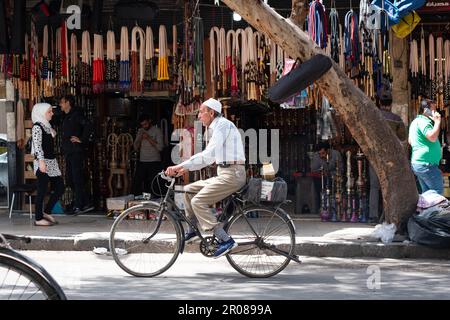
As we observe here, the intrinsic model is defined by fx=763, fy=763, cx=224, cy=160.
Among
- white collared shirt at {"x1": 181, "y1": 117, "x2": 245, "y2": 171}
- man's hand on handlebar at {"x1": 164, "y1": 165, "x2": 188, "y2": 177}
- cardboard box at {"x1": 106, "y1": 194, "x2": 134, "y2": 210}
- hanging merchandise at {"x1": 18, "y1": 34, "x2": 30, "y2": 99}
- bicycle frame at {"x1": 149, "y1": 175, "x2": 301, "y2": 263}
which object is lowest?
cardboard box at {"x1": 106, "y1": 194, "x2": 134, "y2": 210}

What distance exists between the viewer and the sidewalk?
963cm

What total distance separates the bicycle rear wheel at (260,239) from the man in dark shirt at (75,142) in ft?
17.9

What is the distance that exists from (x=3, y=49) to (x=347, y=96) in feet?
18.4

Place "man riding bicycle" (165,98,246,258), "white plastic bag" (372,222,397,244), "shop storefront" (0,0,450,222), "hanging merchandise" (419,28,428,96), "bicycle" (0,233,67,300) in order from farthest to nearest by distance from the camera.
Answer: "hanging merchandise" (419,28,428,96) → "shop storefront" (0,0,450,222) → "white plastic bag" (372,222,397,244) → "man riding bicycle" (165,98,246,258) → "bicycle" (0,233,67,300)

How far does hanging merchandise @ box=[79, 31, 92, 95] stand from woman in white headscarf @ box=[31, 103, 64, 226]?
1459 millimetres

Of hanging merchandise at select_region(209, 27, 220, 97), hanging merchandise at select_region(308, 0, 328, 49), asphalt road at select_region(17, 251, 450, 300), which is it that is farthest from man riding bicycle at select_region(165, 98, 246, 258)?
hanging merchandise at select_region(209, 27, 220, 97)

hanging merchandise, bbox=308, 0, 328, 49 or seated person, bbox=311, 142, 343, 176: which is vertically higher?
hanging merchandise, bbox=308, 0, 328, 49

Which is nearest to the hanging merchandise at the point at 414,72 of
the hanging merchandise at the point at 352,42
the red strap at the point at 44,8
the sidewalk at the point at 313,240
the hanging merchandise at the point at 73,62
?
the hanging merchandise at the point at 352,42

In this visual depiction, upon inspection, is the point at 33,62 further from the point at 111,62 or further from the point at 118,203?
the point at 118,203

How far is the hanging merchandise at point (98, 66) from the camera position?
1233 centimetres

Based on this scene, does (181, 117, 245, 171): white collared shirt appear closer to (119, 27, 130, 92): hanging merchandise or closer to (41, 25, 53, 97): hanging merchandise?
(119, 27, 130, 92): hanging merchandise

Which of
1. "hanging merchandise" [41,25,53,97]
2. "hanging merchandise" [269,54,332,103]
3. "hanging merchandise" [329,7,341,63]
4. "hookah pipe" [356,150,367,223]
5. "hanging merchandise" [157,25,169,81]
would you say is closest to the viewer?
"hanging merchandise" [269,54,332,103]

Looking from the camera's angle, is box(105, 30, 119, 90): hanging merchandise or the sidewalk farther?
box(105, 30, 119, 90): hanging merchandise

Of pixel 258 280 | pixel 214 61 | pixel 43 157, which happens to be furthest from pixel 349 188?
pixel 43 157
